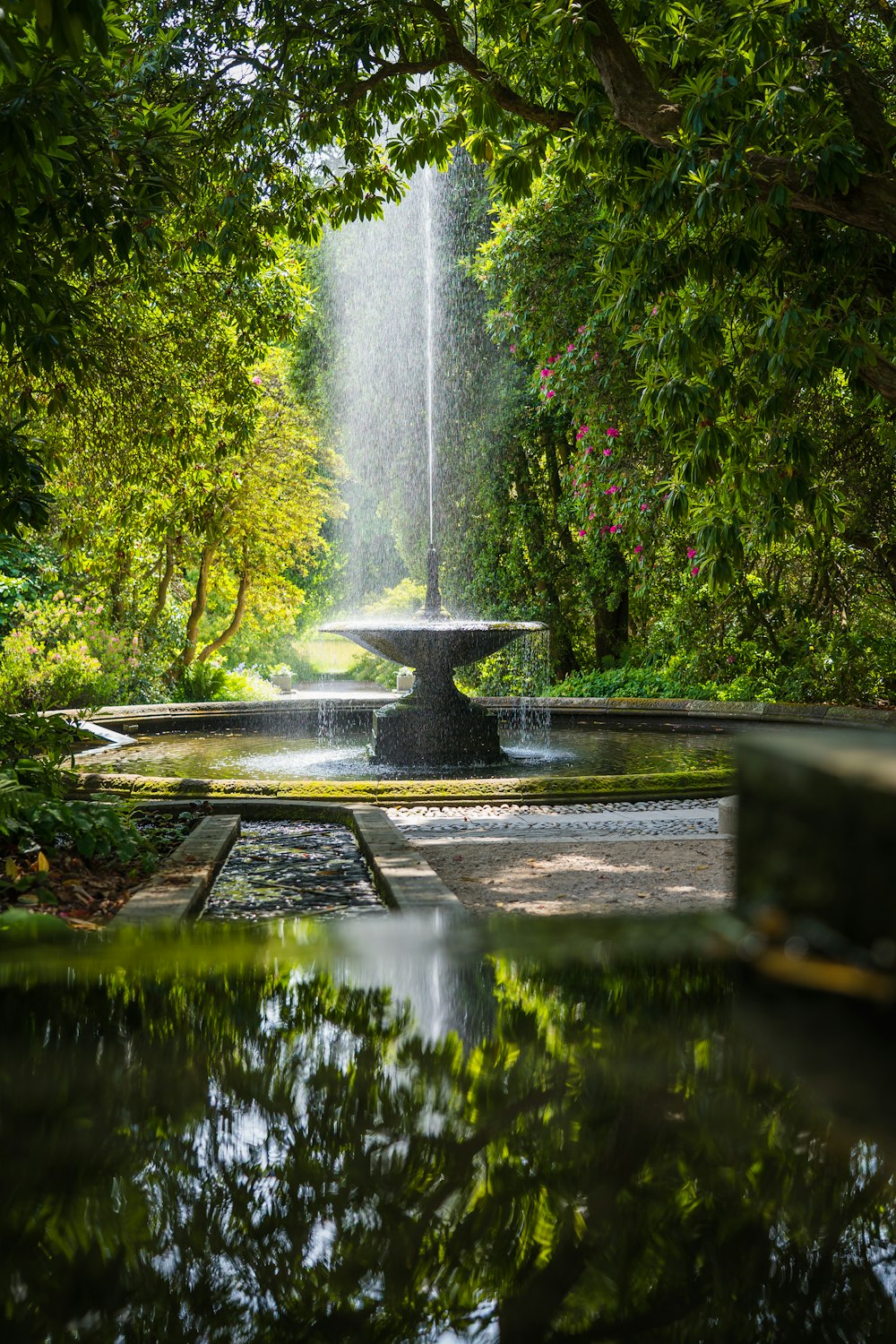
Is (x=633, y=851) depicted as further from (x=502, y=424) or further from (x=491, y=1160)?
(x=502, y=424)

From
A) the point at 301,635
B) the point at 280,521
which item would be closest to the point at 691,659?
the point at 280,521

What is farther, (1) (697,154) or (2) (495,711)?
(2) (495,711)

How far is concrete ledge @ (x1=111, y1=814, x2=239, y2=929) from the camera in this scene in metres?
3.80

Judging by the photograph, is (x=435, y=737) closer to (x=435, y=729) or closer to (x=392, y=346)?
(x=435, y=729)

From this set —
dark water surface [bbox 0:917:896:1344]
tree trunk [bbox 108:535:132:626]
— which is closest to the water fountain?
tree trunk [bbox 108:535:132:626]

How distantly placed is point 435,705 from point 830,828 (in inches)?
393

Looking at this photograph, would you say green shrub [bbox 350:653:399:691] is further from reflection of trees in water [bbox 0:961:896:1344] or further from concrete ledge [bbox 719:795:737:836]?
reflection of trees in water [bbox 0:961:896:1344]

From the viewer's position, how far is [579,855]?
6.07 metres

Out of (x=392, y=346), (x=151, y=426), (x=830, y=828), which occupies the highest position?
(x=392, y=346)

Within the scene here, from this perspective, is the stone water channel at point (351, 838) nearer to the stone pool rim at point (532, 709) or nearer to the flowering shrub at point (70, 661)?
the stone pool rim at point (532, 709)

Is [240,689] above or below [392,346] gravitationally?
below

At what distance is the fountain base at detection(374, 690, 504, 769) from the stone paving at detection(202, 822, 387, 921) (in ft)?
11.5

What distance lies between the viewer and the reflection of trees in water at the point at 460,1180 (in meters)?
0.68

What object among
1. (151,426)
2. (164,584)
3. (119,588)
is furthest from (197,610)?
(151,426)
